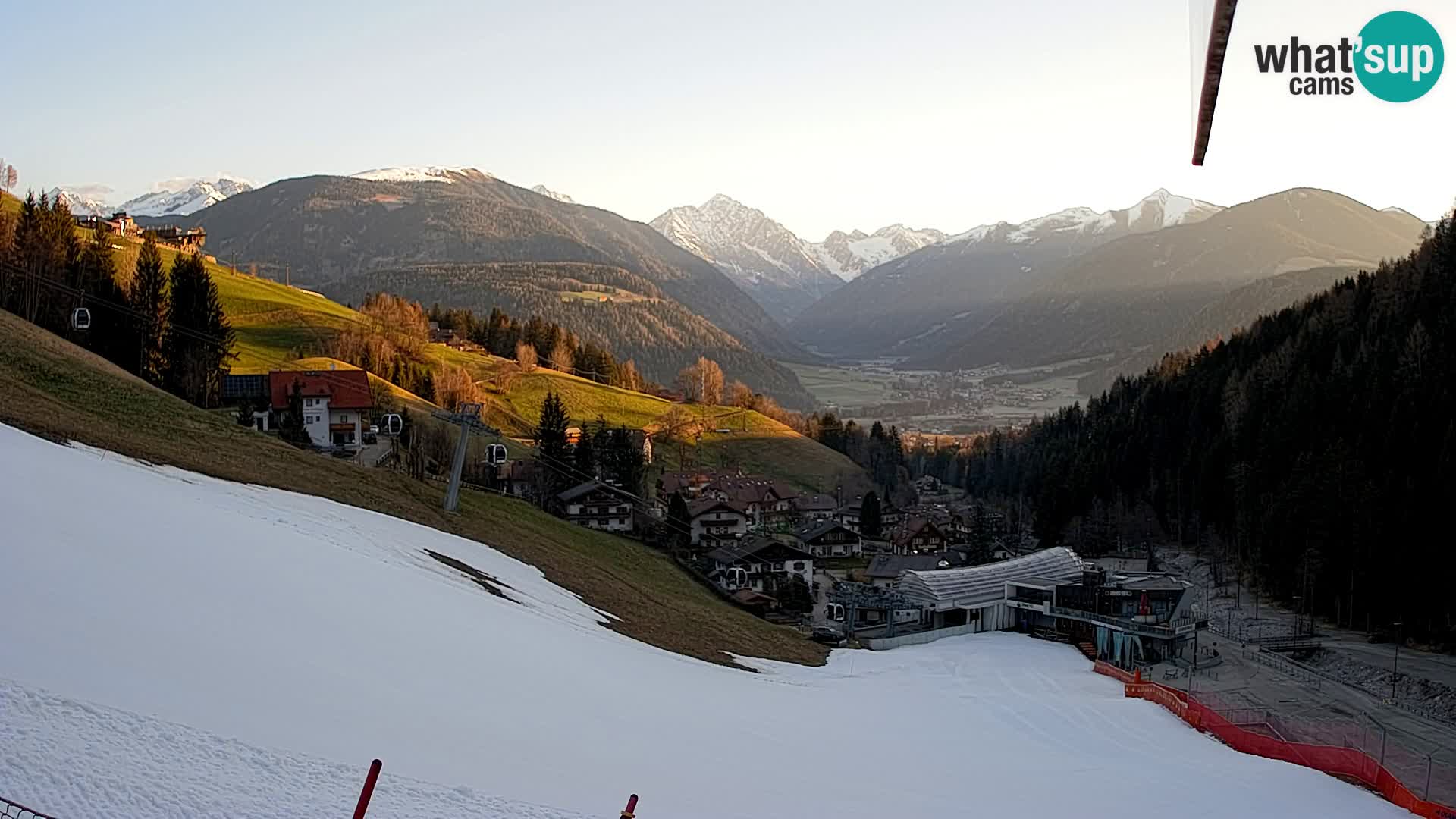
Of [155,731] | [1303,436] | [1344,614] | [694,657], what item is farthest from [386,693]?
[1303,436]

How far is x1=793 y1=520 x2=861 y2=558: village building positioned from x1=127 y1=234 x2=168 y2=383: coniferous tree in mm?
45064

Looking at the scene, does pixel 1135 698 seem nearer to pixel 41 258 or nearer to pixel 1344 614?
pixel 1344 614

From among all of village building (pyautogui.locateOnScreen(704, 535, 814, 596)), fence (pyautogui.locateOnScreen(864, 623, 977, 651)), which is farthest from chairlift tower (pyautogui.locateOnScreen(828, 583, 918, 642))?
village building (pyautogui.locateOnScreen(704, 535, 814, 596))

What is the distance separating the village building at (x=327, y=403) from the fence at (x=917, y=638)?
34470 millimetres

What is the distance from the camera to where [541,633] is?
64.2ft

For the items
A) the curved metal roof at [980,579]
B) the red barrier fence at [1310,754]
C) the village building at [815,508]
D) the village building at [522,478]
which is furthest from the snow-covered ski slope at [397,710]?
the village building at [815,508]

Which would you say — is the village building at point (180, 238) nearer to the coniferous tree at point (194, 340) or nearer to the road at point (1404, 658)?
the coniferous tree at point (194, 340)

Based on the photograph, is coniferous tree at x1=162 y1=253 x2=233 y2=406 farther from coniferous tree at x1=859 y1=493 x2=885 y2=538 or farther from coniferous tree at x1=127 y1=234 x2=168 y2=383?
coniferous tree at x1=859 y1=493 x2=885 y2=538

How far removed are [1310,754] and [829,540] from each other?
59.0 metres

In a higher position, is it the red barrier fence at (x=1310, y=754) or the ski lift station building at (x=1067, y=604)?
the red barrier fence at (x=1310, y=754)

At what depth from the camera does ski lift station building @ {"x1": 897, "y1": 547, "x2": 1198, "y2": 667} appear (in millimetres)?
44594

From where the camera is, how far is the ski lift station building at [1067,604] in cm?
4459

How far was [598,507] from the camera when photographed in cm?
6456

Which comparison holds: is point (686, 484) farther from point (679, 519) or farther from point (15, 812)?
point (15, 812)
